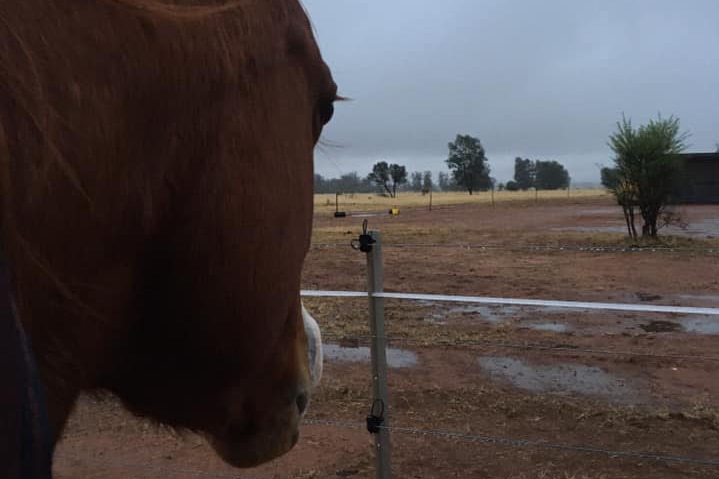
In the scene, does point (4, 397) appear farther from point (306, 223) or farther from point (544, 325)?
point (544, 325)

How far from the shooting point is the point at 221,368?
3.53 feet

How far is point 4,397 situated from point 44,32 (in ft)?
1.48

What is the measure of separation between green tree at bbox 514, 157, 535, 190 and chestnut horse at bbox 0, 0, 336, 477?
99815 mm

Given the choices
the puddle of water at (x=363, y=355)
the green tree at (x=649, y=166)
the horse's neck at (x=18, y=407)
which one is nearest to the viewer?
the horse's neck at (x=18, y=407)

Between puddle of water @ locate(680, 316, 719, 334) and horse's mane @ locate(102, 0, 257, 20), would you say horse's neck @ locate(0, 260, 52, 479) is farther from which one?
puddle of water @ locate(680, 316, 719, 334)

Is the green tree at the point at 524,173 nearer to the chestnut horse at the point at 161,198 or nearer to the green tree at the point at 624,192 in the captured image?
the green tree at the point at 624,192

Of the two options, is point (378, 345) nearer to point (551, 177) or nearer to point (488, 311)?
point (488, 311)

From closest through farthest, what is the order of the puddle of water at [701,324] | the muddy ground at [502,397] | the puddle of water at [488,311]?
the muddy ground at [502,397] < the puddle of water at [701,324] < the puddle of water at [488,311]

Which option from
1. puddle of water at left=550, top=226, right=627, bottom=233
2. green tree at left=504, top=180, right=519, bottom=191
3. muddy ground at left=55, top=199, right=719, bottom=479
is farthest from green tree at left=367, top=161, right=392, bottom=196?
muddy ground at left=55, top=199, right=719, bottom=479

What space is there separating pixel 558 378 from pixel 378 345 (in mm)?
3099

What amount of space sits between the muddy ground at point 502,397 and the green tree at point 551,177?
89369 millimetres

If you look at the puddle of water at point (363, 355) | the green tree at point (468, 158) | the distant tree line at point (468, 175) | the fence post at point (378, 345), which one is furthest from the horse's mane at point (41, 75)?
the green tree at point (468, 158)

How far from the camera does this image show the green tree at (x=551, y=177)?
95956mm

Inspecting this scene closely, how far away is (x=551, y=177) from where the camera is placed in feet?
316
